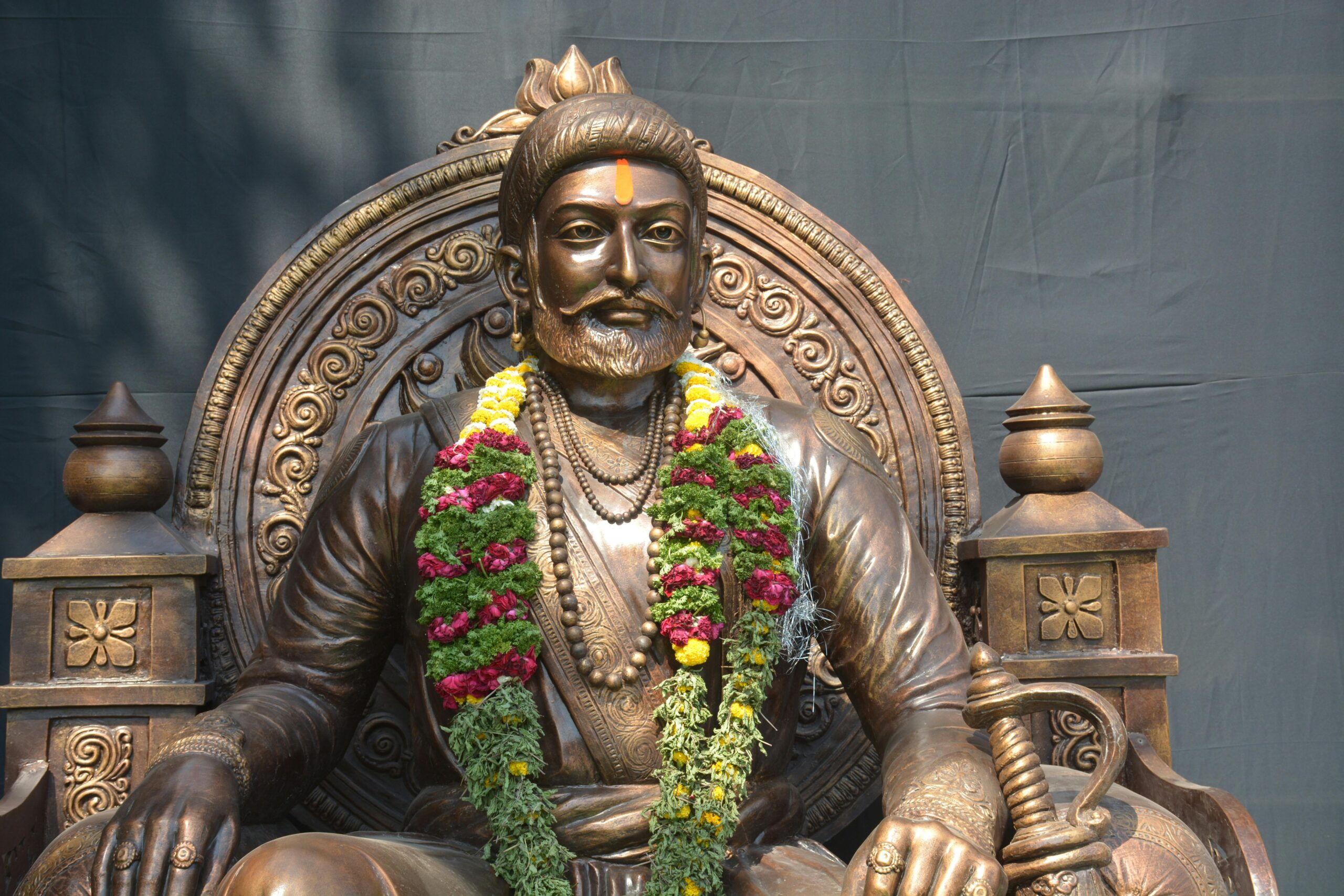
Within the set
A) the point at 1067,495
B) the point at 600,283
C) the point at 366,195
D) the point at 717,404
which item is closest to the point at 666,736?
the point at 717,404

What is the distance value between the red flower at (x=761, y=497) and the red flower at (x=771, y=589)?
0.12 metres

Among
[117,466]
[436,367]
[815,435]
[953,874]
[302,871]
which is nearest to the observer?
[302,871]

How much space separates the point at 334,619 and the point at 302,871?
803 mm

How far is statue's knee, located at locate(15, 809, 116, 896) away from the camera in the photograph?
2.01 metres

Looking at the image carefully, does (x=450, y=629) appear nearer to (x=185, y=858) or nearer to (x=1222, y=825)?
(x=185, y=858)

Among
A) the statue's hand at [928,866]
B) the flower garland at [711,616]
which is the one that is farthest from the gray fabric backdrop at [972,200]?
the statue's hand at [928,866]

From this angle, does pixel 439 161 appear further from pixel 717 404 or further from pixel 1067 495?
pixel 1067 495

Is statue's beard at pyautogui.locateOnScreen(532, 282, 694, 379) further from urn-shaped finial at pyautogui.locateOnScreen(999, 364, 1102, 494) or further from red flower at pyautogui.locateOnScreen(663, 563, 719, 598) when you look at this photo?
urn-shaped finial at pyautogui.locateOnScreen(999, 364, 1102, 494)

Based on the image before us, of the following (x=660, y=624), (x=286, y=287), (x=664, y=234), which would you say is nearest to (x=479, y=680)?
(x=660, y=624)

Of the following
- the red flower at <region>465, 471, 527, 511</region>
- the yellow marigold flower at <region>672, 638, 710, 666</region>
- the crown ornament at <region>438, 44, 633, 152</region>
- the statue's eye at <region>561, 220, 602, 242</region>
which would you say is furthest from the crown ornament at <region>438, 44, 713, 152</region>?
the yellow marigold flower at <region>672, 638, 710, 666</region>

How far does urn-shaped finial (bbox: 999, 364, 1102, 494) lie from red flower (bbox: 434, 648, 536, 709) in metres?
1.15

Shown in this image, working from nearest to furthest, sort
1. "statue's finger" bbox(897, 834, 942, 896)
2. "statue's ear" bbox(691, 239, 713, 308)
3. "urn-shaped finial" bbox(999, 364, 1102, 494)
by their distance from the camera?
"statue's finger" bbox(897, 834, 942, 896) < "statue's ear" bbox(691, 239, 713, 308) < "urn-shaped finial" bbox(999, 364, 1102, 494)

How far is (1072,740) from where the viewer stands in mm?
2709

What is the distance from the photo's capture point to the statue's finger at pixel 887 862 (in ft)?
6.12
